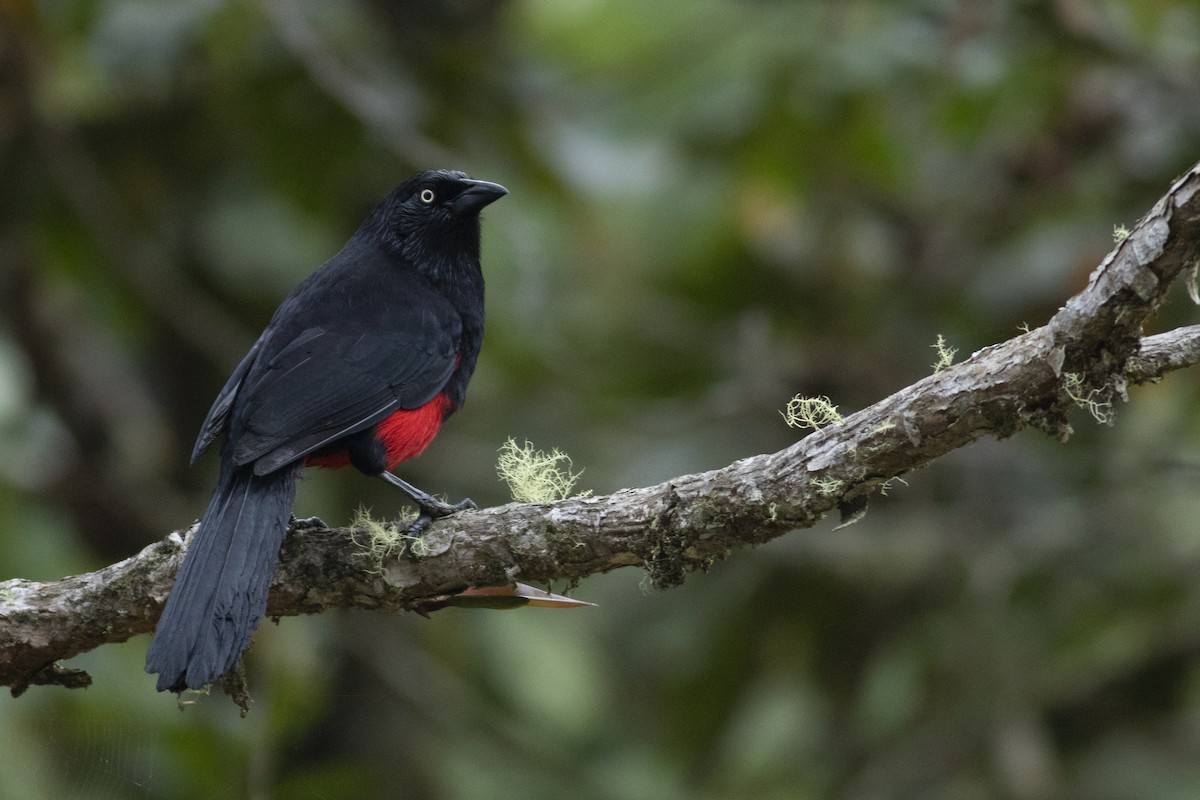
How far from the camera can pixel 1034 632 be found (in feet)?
15.4

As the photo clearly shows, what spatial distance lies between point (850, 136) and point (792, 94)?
13.0 inches

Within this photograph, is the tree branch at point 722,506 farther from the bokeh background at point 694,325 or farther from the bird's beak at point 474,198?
the bokeh background at point 694,325

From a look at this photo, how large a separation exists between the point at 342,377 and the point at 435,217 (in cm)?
91

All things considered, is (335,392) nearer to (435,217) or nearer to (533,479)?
(533,479)

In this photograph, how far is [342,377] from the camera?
326 centimetres

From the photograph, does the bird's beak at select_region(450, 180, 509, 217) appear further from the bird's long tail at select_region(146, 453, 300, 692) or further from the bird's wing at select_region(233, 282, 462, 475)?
the bird's long tail at select_region(146, 453, 300, 692)

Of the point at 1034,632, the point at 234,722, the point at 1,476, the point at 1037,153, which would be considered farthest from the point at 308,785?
the point at 1037,153

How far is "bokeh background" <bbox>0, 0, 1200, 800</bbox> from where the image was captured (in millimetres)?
4734

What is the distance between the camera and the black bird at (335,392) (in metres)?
2.57

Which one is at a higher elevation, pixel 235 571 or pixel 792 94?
pixel 792 94

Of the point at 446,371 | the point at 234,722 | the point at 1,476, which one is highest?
the point at 1,476

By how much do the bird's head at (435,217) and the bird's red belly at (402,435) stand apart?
2.19 feet

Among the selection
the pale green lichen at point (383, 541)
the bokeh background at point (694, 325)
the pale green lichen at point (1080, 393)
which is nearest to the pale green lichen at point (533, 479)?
the pale green lichen at point (383, 541)

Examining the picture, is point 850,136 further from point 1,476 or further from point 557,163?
point 1,476
